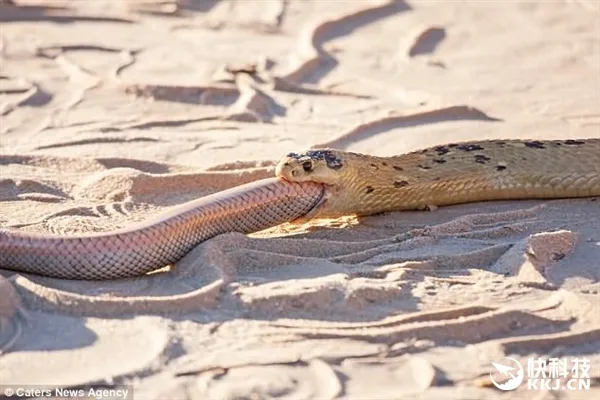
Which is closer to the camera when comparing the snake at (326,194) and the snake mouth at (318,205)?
the snake at (326,194)

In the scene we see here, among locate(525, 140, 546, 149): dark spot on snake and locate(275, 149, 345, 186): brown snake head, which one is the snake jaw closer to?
locate(275, 149, 345, 186): brown snake head

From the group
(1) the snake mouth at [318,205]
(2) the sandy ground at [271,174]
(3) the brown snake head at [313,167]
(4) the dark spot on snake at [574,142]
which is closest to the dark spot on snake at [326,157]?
(3) the brown snake head at [313,167]

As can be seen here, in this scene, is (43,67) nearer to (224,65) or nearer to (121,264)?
(224,65)

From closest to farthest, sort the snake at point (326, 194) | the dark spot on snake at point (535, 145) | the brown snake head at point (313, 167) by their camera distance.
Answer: the snake at point (326, 194) < the brown snake head at point (313, 167) < the dark spot on snake at point (535, 145)

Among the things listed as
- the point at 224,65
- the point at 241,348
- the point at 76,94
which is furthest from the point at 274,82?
the point at 241,348

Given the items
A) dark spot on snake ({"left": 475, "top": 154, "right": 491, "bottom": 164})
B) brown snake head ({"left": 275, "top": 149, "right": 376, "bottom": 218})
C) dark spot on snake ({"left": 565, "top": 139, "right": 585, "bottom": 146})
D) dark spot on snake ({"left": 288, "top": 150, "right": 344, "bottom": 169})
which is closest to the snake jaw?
brown snake head ({"left": 275, "top": 149, "right": 376, "bottom": 218})

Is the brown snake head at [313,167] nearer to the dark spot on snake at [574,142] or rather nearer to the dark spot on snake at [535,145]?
the dark spot on snake at [535,145]

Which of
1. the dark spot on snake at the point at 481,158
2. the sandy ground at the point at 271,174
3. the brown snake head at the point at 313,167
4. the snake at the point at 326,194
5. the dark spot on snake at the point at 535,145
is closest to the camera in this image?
the sandy ground at the point at 271,174
